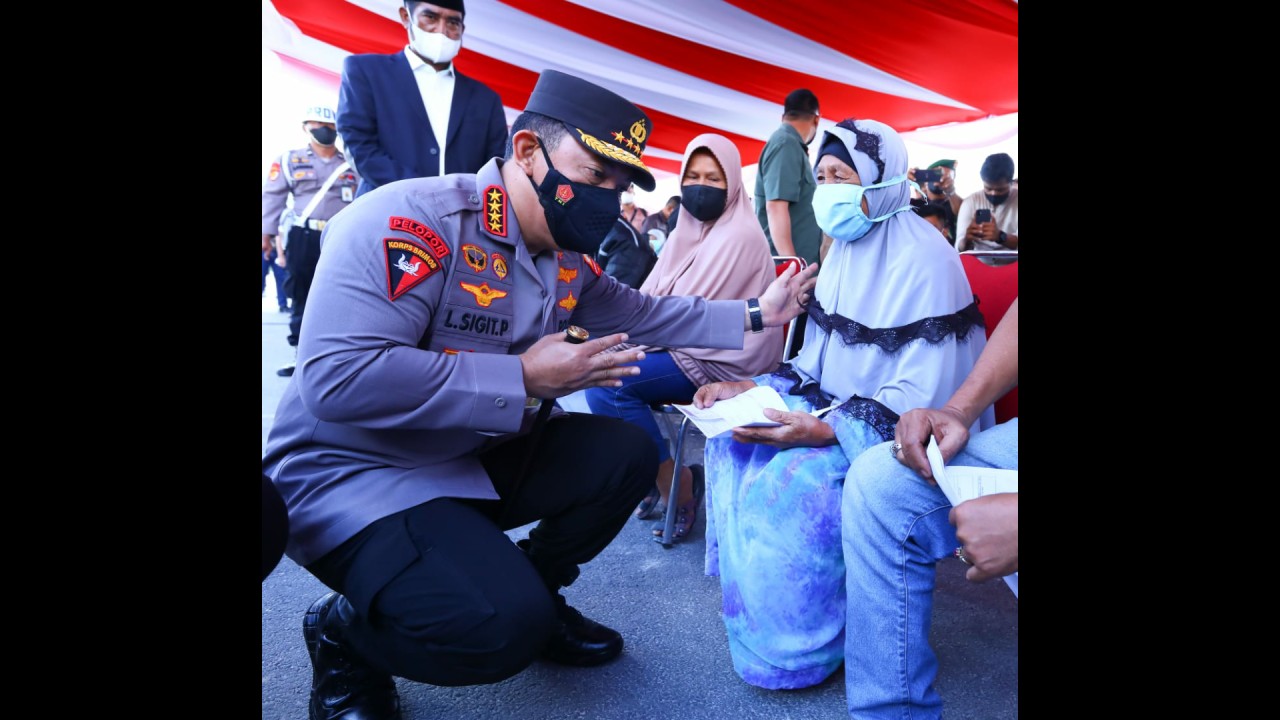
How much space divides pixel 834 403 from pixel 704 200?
1.10 meters

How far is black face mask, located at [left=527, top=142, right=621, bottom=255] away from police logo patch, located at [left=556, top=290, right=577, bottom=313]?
0.19 meters

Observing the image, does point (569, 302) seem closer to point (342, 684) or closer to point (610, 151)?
point (610, 151)

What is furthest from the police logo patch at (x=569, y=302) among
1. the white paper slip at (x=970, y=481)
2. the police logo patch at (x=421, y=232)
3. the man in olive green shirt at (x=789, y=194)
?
the man in olive green shirt at (x=789, y=194)

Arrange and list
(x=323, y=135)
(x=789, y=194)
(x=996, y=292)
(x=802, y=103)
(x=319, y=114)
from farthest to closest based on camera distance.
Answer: (x=319, y=114) < (x=323, y=135) < (x=802, y=103) < (x=789, y=194) < (x=996, y=292)

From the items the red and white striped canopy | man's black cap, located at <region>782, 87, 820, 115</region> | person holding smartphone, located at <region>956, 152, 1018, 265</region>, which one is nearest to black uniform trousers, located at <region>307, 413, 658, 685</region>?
man's black cap, located at <region>782, 87, 820, 115</region>

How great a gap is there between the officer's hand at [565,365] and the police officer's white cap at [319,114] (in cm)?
453

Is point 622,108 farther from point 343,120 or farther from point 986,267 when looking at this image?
point 343,120

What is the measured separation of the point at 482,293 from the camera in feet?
4.77

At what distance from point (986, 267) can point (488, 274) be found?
1403mm

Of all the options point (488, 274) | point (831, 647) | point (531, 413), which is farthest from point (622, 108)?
point (831, 647)

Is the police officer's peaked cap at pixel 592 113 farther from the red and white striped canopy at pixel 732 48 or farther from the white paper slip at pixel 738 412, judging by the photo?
the red and white striped canopy at pixel 732 48

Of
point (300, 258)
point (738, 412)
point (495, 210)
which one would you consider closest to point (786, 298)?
point (738, 412)

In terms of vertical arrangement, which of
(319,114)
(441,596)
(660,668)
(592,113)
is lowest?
(660,668)
